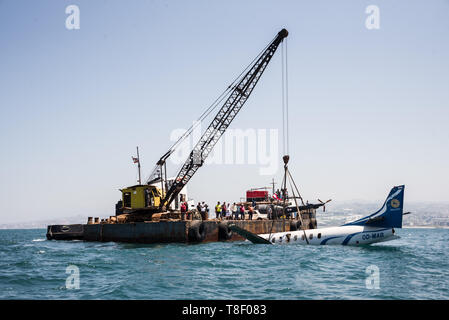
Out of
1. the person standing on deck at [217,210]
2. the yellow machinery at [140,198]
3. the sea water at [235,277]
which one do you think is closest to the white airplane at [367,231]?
the sea water at [235,277]

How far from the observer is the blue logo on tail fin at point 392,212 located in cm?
2991

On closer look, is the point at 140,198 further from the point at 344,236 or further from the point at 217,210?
the point at 344,236

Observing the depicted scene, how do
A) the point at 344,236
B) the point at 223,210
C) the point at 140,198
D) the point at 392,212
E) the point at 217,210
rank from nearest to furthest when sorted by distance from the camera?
the point at 392,212 → the point at 344,236 → the point at 140,198 → the point at 217,210 → the point at 223,210

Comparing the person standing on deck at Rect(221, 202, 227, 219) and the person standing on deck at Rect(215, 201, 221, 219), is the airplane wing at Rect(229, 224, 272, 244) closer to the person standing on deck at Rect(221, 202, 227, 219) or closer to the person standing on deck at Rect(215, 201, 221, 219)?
the person standing on deck at Rect(215, 201, 221, 219)

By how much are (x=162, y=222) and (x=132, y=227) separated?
389 centimetres

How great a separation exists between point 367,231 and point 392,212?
2565 millimetres

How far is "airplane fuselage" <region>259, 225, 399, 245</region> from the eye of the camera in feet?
99.9

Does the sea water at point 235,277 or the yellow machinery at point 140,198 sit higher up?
the yellow machinery at point 140,198

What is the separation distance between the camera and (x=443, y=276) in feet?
59.8

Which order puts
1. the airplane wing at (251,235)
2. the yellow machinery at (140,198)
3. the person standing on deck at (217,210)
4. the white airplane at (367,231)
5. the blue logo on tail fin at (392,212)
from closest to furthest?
A: 1. the blue logo on tail fin at (392,212)
2. the white airplane at (367,231)
3. the airplane wing at (251,235)
4. the yellow machinery at (140,198)
5. the person standing on deck at (217,210)

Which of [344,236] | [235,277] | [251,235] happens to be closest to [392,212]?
[344,236]

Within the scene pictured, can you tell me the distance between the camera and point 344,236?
3077cm

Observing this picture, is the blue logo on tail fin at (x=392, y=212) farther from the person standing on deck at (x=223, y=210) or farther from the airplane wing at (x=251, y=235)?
the person standing on deck at (x=223, y=210)

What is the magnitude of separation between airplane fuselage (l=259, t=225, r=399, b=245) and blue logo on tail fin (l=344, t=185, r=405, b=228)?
1.62 ft
